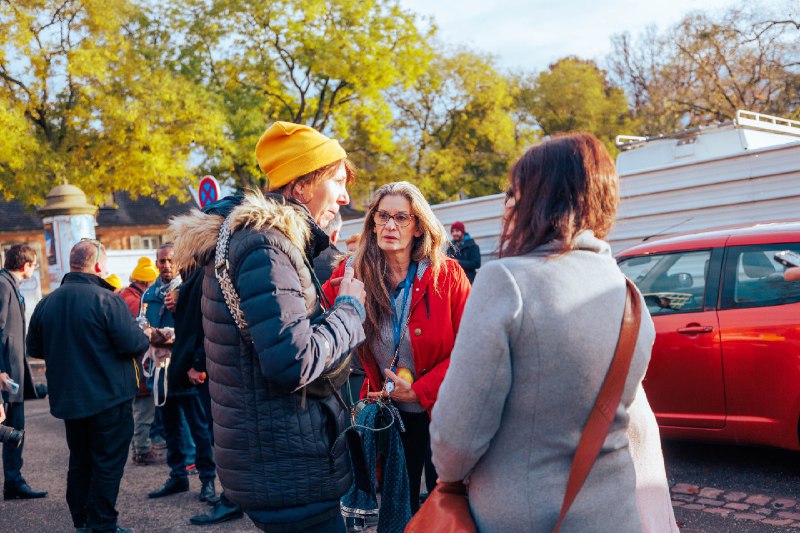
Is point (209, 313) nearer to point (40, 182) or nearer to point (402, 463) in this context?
point (402, 463)

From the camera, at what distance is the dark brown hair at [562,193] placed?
1.77m

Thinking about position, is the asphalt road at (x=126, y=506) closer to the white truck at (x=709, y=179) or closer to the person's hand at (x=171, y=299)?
the person's hand at (x=171, y=299)

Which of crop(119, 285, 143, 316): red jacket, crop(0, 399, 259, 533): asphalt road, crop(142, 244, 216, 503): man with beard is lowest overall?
crop(0, 399, 259, 533): asphalt road

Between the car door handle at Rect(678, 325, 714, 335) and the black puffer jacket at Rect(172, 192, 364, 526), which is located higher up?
the black puffer jacket at Rect(172, 192, 364, 526)

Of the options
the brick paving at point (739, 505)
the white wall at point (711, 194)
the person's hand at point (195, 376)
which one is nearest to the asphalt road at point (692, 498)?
the brick paving at point (739, 505)

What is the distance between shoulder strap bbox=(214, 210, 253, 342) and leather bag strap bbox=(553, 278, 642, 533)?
102 cm

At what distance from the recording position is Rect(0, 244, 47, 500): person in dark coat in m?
5.89

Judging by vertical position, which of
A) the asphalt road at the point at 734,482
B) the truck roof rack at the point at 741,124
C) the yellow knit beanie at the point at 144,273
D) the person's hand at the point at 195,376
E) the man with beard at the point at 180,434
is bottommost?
the asphalt road at the point at 734,482

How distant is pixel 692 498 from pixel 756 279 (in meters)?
1.55

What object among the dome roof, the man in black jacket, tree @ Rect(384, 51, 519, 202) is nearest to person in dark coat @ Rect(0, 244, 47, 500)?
the man in black jacket

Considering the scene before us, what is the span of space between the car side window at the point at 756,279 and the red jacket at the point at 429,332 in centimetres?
254

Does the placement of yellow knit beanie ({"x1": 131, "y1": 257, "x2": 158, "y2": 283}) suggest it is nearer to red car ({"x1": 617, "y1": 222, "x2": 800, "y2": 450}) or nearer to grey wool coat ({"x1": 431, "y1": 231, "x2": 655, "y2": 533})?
red car ({"x1": 617, "y1": 222, "x2": 800, "y2": 450})

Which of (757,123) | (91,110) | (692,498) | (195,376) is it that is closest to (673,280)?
(692,498)

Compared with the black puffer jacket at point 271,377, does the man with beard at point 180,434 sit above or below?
below
